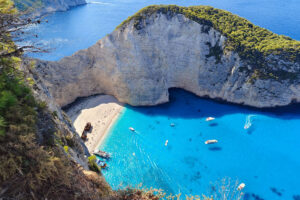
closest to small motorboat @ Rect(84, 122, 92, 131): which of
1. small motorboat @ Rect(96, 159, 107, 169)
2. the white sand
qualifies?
the white sand

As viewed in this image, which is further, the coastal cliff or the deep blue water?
the coastal cliff

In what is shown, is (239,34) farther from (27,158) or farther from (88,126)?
(27,158)

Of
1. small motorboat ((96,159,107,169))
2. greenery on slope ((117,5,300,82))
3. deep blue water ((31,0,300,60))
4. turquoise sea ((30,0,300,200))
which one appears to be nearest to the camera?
turquoise sea ((30,0,300,200))

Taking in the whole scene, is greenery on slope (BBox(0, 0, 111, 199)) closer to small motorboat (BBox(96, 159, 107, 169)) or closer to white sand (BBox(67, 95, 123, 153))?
small motorboat (BBox(96, 159, 107, 169))

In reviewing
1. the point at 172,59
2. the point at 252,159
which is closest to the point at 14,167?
the point at 252,159

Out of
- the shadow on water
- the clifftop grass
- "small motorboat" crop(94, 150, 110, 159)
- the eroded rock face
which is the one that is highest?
the clifftop grass

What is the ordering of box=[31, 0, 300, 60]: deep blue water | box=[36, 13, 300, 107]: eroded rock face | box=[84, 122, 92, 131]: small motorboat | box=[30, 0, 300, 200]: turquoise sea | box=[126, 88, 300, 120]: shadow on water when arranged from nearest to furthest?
box=[30, 0, 300, 200]: turquoise sea, box=[84, 122, 92, 131]: small motorboat, box=[36, 13, 300, 107]: eroded rock face, box=[126, 88, 300, 120]: shadow on water, box=[31, 0, 300, 60]: deep blue water
